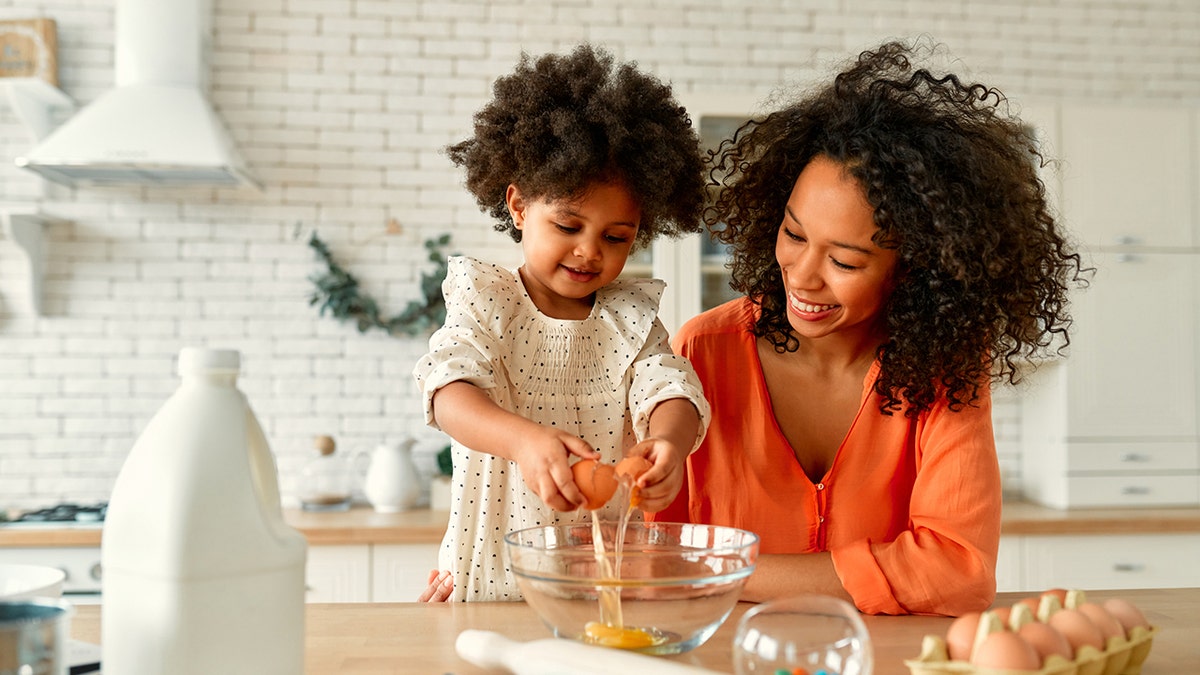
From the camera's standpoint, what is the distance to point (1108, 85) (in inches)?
150

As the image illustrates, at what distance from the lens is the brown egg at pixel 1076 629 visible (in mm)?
813

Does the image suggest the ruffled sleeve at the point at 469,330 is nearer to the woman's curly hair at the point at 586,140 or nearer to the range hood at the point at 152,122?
the woman's curly hair at the point at 586,140

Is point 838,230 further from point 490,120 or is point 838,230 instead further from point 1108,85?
point 1108,85

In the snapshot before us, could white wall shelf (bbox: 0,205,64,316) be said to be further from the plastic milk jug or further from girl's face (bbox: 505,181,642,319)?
the plastic milk jug

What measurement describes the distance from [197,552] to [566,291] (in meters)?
0.82

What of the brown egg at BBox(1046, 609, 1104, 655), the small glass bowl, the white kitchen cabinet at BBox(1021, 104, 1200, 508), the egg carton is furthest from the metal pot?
the white kitchen cabinet at BBox(1021, 104, 1200, 508)

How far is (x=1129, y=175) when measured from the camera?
11.2 feet

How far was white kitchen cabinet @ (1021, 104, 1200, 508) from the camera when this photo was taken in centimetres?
337

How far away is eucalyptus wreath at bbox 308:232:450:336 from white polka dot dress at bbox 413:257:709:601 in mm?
1973

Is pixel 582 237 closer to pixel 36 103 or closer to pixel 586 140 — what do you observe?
pixel 586 140

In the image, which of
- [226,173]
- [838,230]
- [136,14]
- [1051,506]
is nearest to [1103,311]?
[1051,506]

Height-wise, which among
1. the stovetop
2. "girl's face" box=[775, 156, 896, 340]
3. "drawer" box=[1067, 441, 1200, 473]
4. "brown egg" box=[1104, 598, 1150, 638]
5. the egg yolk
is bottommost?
the stovetop

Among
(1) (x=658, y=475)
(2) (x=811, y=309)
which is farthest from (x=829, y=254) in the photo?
(1) (x=658, y=475)

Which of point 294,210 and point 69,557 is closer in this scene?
point 69,557
